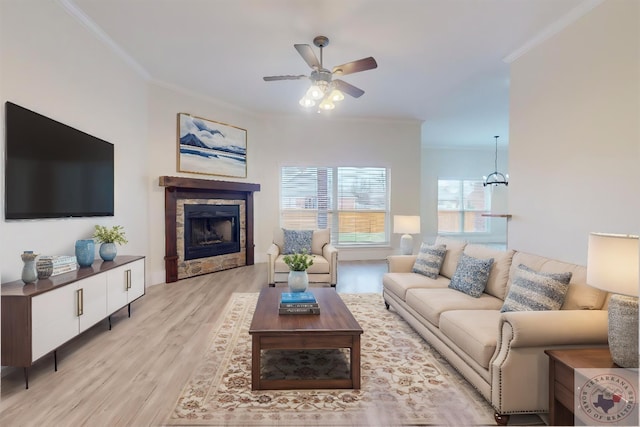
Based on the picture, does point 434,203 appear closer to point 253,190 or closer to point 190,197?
point 253,190

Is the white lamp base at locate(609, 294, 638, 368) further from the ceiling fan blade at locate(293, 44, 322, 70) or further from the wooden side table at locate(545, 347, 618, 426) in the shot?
the ceiling fan blade at locate(293, 44, 322, 70)

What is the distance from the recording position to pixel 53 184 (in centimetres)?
279

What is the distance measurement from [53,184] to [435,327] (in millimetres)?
3499

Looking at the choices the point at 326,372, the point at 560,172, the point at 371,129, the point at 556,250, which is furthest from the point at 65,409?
the point at 371,129

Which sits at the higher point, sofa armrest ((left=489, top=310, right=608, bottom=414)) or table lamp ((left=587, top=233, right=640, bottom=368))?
table lamp ((left=587, top=233, right=640, bottom=368))

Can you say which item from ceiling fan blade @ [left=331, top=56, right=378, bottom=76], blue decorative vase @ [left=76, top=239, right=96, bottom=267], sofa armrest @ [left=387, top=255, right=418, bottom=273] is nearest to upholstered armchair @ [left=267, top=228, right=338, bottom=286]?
sofa armrest @ [left=387, top=255, right=418, bottom=273]

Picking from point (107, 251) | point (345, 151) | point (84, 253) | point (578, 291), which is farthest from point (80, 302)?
point (345, 151)

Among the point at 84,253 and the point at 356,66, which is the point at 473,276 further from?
the point at 84,253

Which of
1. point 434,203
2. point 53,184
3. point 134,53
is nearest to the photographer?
point 53,184

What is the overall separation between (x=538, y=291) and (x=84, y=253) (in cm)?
368

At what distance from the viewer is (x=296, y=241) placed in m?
5.06

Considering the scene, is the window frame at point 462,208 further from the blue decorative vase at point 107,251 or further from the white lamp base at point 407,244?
the blue decorative vase at point 107,251

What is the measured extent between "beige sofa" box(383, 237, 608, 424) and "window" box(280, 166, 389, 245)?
4.26 metres

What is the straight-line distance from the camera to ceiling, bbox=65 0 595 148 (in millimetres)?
3008
